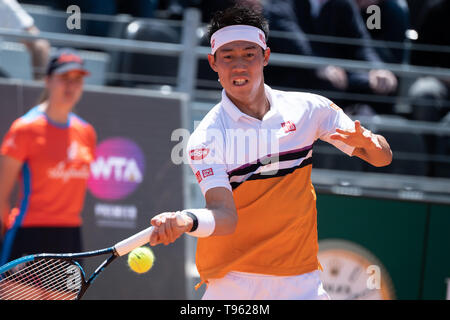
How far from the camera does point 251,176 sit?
11.6 ft

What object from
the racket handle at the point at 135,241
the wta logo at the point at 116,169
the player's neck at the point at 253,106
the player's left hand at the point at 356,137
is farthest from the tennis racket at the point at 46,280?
the wta logo at the point at 116,169

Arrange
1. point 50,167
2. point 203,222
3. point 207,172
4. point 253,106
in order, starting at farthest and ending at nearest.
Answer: point 50,167 < point 253,106 < point 207,172 < point 203,222

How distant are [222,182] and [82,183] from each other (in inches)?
102

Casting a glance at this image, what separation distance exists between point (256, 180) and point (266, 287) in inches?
19.8

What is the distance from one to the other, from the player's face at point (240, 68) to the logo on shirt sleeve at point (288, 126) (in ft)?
0.68

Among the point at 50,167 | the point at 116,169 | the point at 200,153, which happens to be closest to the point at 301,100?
the point at 200,153

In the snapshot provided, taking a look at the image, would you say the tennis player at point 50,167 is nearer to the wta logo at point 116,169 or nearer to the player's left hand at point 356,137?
the wta logo at point 116,169

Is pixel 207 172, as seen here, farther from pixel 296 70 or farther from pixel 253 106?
pixel 296 70

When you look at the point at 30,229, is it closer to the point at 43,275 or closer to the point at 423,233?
the point at 43,275

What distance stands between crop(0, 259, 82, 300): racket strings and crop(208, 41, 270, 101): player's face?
113cm

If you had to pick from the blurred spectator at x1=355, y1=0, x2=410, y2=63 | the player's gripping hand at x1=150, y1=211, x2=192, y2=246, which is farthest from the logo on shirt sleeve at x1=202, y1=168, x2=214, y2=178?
the blurred spectator at x1=355, y1=0, x2=410, y2=63

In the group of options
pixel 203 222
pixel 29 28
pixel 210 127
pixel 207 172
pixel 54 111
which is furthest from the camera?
pixel 29 28

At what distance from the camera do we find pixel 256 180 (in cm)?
355

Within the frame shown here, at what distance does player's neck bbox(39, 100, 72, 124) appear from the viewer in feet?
18.8
